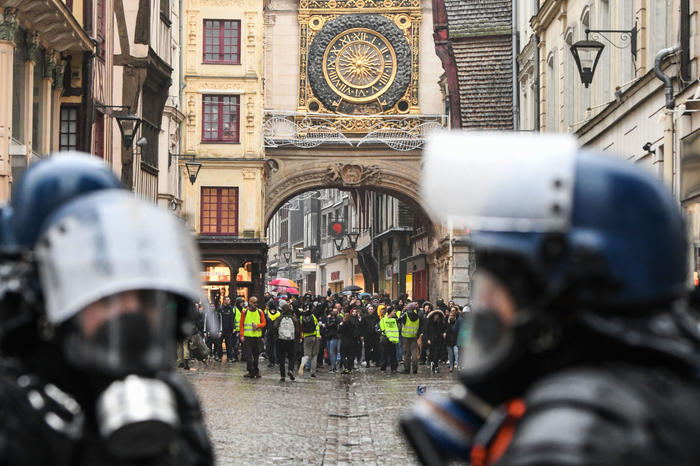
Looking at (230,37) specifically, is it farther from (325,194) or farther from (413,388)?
(325,194)

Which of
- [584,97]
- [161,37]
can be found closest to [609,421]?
[584,97]

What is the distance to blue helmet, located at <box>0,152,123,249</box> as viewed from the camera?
9.00 ft

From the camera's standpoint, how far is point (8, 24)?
22.5 meters

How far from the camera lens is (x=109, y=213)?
2.46 m

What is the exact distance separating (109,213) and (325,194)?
85331 millimetres

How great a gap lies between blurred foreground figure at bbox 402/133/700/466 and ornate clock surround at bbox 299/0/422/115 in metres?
50.0

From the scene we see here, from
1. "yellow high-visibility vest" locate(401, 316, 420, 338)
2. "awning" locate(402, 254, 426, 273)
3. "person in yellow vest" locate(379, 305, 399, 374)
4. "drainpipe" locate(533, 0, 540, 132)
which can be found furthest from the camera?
"awning" locate(402, 254, 426, 273)

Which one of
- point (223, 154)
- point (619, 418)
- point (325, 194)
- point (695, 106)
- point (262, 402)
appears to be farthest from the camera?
point (325, 194)

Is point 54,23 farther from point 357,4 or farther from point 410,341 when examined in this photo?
point 357,4

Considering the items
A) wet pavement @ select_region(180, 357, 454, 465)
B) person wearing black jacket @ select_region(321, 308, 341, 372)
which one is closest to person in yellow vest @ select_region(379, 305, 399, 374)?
person wearing black jacket @ select_region(321, 308, 341, 372)

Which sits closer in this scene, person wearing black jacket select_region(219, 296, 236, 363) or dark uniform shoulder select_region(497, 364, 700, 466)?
dark uniform shoulder select_region(497, 364, 700, 466)

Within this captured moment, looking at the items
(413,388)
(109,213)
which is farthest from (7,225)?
(413,388)

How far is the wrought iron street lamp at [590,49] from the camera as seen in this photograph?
20656 millimetres

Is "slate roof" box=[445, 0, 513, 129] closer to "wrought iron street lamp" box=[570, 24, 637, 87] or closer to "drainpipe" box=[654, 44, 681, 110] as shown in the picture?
"wrought iron street lamp" box=[570, 24, 637, 87]
